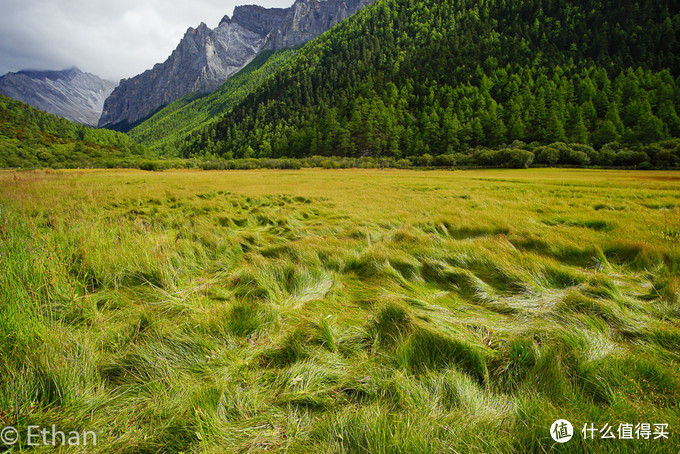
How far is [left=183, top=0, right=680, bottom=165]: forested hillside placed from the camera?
7375 centimetres

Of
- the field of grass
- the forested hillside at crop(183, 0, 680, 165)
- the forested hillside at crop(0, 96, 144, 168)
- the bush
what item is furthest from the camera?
the forested hillside at crop(183, 0, 680, 165)

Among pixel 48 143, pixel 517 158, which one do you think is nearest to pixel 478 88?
pixel 517 158

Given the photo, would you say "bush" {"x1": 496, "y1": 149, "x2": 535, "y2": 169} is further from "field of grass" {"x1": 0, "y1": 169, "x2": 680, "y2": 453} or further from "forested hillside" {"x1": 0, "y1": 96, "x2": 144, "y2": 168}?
"forested hillside" {"x1": 0, "y1": 96, "x2": 144, "y2": 168}

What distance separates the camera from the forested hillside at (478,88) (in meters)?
73.8

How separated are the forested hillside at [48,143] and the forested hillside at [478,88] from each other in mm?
35098

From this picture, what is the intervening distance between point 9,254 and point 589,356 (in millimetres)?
5418

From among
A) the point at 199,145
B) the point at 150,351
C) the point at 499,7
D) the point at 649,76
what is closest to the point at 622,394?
the point at 150,351

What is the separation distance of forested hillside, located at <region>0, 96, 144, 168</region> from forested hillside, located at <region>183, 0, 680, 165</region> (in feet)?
115

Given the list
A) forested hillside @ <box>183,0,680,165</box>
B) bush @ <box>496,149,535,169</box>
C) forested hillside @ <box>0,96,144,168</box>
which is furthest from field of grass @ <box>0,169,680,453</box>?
forested hillside @ <box>0,96,144,168</box>

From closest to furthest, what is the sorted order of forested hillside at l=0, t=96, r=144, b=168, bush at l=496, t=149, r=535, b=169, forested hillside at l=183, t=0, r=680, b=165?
bush at l=496, t=149, r=535, b=169 < forested hillside at l=0, t=96, r=144, b=168 < forested hillside at l=183, t=0, r=680, b=165

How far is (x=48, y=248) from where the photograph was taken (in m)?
3.16

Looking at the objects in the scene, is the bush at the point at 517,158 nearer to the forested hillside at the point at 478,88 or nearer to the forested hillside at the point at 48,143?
the forested hillside at the point at 478,88

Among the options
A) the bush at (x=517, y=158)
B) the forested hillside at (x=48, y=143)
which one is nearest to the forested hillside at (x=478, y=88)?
the bush at (x=517, y=158)

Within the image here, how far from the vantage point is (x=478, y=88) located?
98.3 metres
